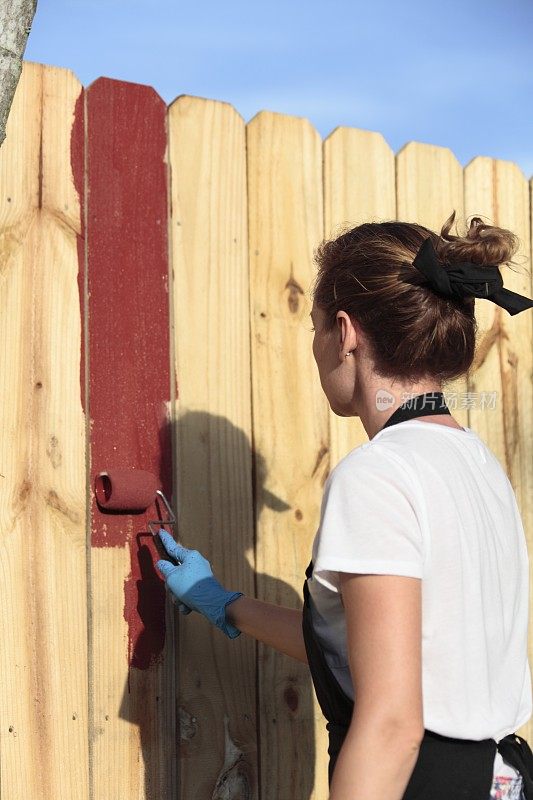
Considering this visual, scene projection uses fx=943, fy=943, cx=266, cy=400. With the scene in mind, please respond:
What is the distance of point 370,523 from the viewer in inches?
53.2

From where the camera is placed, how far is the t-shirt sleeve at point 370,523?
1.32m

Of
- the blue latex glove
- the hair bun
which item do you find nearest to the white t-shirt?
the hair bun

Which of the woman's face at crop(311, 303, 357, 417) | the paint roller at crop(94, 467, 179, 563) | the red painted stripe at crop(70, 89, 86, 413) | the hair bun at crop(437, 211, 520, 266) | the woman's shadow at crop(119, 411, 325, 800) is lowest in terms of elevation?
the woman's shadow at crop(119, 411, 325, 800)

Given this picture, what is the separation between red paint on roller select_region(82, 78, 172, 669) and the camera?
6.70ft

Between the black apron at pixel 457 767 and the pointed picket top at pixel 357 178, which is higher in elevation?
the pointed picket top at pixel 357 178

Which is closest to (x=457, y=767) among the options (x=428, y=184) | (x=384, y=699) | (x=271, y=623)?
(x=384, y=699)

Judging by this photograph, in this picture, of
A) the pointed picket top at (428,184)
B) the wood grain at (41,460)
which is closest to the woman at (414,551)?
the wood grain at (41,460)

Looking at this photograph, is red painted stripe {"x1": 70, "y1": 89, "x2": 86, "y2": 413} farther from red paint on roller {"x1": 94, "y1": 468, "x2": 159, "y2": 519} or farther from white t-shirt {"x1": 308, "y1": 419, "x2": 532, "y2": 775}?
white t-shirt {"x1": 308, "y1": 419, "x2": 532, "y2": 775}

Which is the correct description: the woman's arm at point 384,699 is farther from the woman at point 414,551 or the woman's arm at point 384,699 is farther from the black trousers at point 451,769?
the black trousers at point 451,769

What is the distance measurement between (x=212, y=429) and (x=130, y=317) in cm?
32

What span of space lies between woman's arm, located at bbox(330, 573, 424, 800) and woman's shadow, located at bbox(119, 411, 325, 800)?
2.76 ft

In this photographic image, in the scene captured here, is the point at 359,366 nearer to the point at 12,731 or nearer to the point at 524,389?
the point at 12,731

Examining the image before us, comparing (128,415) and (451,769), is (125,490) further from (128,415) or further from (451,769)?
(451,769)

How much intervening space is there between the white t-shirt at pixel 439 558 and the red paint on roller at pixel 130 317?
0.63m
